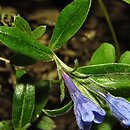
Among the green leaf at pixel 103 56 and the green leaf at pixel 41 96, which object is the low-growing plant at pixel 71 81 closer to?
the green leaf at pixel 41 96

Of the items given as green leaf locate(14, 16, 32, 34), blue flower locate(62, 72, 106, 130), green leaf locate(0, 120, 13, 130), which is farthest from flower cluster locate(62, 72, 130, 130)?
green leaf locate(0, 120, 13, 130)

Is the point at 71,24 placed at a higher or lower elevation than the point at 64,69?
higher

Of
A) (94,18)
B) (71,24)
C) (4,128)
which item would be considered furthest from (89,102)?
(94,18)

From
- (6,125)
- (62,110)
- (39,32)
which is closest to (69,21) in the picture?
(39,32)

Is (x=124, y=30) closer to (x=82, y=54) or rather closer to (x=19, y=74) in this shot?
(x=82, y=54)

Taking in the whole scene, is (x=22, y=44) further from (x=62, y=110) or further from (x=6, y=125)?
(x=6, y=125)

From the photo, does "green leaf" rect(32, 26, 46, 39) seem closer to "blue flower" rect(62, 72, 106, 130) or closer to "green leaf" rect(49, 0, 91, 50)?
"green leaf" rect(49, 0, 91, 50)

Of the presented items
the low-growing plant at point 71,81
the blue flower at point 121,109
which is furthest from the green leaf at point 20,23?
the blue flower at point 121,109
